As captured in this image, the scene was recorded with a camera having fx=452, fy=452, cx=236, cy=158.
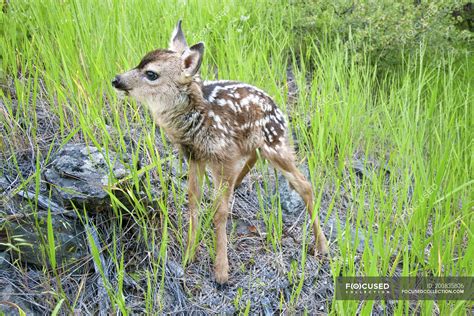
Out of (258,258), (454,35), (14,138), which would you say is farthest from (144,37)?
(454,35)

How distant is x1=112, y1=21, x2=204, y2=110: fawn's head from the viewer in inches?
125

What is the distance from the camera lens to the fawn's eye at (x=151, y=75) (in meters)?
3.20

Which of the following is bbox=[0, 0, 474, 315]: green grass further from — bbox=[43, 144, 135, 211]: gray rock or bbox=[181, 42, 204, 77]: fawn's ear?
bbox=[181, 42, 204, 77]: fawn's ear

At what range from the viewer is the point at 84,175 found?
10.3 feet

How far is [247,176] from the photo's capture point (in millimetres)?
4281

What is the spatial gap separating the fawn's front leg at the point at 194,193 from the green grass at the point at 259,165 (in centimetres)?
9

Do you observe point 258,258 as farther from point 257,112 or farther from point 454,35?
point 454,35

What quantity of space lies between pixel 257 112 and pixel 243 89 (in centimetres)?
23

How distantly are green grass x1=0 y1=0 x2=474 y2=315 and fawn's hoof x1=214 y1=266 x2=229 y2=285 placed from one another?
241 millimetres

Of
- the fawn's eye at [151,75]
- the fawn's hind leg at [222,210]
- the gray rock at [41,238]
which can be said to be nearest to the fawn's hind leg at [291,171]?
the fawn's hind leg at [222,210]

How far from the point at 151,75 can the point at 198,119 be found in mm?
454

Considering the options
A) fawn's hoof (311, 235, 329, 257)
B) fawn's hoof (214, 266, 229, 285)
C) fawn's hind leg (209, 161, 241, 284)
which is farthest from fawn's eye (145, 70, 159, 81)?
fawn's hoof (311, 235, 329, 257)

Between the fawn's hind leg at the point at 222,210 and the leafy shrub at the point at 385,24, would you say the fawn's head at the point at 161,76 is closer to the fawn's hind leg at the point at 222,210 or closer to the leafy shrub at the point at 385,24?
the fawn's hind leg at the point at 222,210

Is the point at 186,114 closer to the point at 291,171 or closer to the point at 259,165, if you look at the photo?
the point at 291,171
